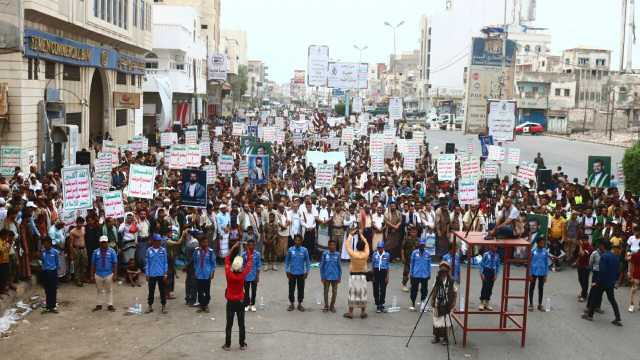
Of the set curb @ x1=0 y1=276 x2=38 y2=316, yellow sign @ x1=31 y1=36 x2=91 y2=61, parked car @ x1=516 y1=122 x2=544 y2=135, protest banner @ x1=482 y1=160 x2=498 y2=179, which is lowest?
curb @ x1=0 y1=276 x2=38 y2=316

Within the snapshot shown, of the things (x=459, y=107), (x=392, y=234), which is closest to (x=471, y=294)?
(x=392, y=234)

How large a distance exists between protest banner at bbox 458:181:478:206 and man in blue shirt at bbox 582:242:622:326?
590 centimetres

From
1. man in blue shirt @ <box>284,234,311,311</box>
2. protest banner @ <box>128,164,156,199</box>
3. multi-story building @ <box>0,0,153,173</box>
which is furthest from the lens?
multi-story building @ <box>0,0,153,173</box>

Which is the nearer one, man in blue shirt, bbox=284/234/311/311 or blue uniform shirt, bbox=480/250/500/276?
man in blue shirt, bbox=284/234/311/311

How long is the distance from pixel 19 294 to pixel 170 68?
4737cm

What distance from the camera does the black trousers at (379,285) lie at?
1353cm

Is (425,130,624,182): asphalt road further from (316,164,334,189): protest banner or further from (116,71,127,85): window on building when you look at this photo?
(316,164,334,189): protest banner

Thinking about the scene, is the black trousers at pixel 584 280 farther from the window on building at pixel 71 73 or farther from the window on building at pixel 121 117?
the window on building at pixel 121 117

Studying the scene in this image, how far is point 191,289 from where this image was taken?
13562mm

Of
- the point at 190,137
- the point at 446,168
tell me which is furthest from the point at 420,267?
the point at 190,137

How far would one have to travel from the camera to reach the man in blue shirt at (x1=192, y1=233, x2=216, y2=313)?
13.0m

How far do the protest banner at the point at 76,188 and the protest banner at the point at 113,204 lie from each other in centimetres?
44

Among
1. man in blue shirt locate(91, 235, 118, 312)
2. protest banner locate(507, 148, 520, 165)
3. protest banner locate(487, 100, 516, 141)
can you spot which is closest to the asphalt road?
protest banner locate(487, 100, 516, 141)

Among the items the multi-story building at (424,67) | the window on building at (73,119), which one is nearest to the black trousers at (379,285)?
the window on building at (73,119)
